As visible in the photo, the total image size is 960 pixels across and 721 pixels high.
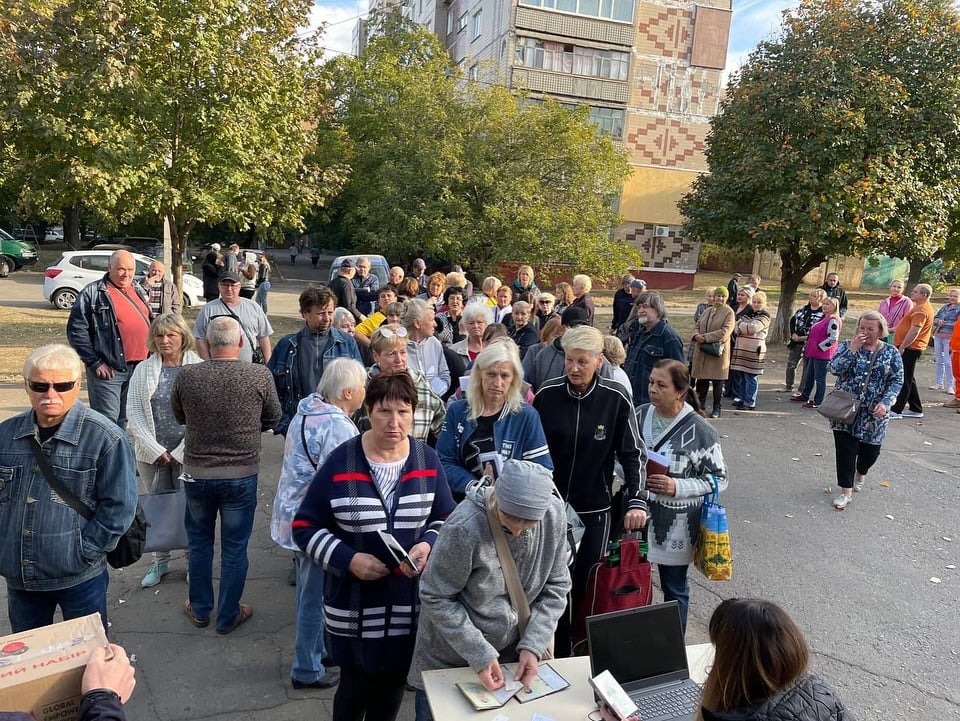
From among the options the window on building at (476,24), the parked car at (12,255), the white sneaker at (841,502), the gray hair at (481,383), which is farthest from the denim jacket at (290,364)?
the window on building at (476,24)

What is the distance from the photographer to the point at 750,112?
50.9ft

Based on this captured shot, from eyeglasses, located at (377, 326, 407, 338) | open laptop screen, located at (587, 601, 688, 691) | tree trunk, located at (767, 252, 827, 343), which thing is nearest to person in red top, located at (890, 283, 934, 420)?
tree trunk, located at (767, 252, 827, 343)

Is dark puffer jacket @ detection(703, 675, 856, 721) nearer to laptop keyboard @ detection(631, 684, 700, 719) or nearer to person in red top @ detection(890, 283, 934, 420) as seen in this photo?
laptop keyboard @ detection(631, 684, 700, 719)

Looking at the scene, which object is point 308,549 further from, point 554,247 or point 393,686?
point 554,247

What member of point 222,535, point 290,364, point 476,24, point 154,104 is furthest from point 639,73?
point 222,535

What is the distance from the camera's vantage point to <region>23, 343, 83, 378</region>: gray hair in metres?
2.78

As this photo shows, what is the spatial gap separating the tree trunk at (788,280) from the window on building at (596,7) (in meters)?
18.1

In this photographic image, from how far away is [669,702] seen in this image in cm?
252

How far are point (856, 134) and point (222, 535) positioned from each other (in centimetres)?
1503

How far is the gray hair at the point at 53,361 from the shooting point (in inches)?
109

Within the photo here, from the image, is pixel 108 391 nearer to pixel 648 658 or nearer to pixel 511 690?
pixel 511 690

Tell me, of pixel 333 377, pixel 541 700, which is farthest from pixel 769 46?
pixel 541 700

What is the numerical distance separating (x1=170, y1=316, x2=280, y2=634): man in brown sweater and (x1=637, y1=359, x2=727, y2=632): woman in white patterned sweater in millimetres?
2365

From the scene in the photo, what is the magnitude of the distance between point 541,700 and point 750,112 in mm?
16077
